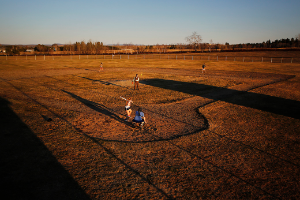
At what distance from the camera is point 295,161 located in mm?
6973

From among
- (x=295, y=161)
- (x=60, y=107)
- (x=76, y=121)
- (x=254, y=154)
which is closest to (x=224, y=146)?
(x=254, y=154)

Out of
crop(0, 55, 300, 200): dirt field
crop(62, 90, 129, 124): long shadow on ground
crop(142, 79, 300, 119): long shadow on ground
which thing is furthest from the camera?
crop(142, 79, 300, 119): long shadow on ground

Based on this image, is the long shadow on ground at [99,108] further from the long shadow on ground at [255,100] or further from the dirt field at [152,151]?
the long shadow on ground at [255,100]

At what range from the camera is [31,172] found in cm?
615

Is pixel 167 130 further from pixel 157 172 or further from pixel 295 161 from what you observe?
pixel 295 161

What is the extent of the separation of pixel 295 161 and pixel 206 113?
229 inches

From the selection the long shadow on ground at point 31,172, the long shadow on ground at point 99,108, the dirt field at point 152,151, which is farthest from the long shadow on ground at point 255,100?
the long shadow on ground at point 31,172

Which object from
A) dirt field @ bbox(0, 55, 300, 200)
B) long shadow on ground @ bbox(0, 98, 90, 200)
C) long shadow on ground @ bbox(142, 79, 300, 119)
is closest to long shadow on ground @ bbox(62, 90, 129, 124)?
dirt field @ bbox(0, 55, 300, 200)

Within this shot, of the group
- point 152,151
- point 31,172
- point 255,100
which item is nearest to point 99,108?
point 152,151

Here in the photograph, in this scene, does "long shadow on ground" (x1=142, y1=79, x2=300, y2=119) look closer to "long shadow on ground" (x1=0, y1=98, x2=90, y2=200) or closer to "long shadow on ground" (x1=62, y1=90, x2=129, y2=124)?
"long shadow on ground" (x1=62, y1=90, x2=129, y2=124)

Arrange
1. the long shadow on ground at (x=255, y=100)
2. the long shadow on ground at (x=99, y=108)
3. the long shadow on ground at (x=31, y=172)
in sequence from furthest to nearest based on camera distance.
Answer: the long shadow on ground at (x=255, y=100) < the long shadow on ground at (x=99, y=108) < the long shadow on ground at (x=31, y=172)

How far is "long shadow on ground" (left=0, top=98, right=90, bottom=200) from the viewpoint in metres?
5.26

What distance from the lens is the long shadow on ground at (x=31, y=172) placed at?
5262mm

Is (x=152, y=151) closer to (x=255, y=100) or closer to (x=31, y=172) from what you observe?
(x=31, y=172)
